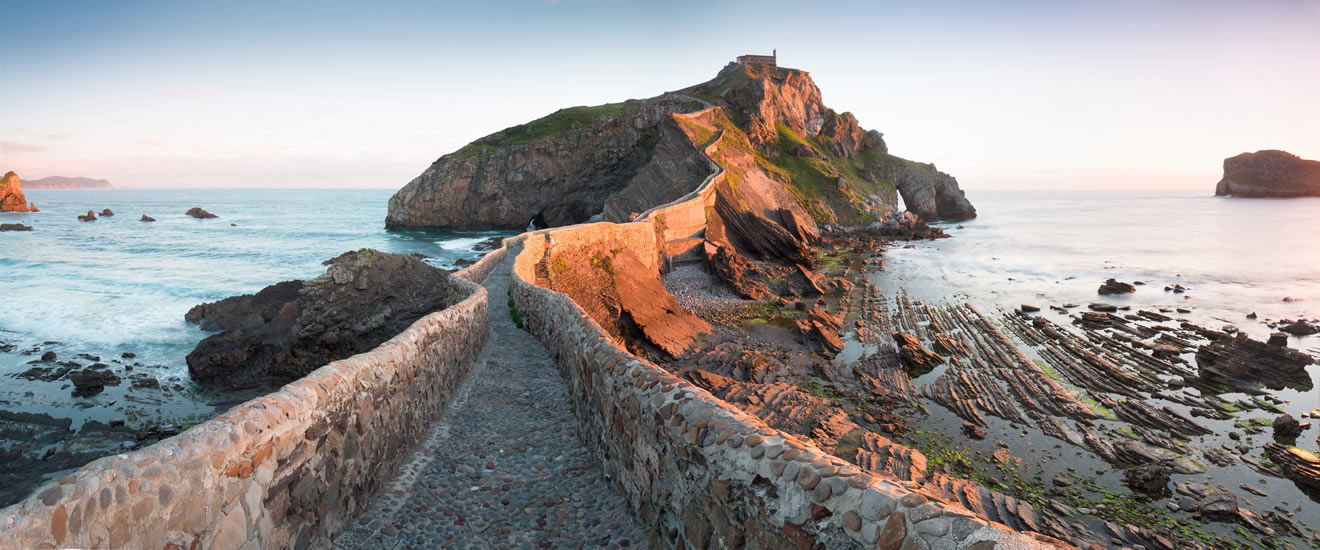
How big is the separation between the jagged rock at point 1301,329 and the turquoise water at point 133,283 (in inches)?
1607

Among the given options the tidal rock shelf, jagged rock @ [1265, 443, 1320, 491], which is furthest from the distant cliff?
jagged rock @ [1265, 443, 1320, 491]

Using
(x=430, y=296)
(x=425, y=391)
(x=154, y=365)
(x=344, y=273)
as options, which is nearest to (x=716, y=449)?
(x=425, y=391)

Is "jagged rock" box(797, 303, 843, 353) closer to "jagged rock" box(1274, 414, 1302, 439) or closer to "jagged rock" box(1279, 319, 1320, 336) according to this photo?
"jagged rock" box(1274, 414, 1302, 439)

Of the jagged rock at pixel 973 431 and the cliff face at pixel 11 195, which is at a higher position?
the cliff face at pixel 11 195

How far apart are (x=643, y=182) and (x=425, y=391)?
4848 centimetres

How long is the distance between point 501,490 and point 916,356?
16.2 metres

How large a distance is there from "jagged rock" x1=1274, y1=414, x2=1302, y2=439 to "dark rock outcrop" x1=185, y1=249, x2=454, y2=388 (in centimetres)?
2220

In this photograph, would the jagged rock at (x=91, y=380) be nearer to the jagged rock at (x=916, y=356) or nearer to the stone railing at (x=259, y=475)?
the stone railing at (x=259, y=475)

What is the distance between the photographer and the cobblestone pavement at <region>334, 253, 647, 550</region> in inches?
251

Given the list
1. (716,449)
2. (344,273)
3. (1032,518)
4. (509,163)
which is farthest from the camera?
(509,163)

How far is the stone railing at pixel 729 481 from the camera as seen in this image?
3.32m

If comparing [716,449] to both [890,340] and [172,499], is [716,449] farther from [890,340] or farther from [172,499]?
[890,340]

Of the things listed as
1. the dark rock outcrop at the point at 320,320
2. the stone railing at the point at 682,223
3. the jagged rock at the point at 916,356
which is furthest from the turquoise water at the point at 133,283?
the jagged rock at the point at 916,356

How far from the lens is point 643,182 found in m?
56.2
